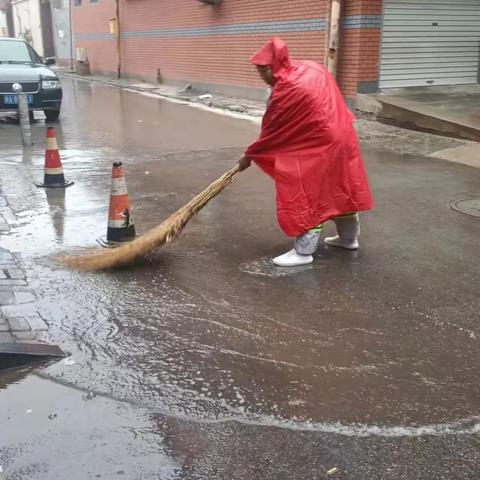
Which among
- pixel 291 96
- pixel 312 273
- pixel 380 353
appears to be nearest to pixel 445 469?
pixel 380 353

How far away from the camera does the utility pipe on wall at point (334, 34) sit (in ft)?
40.9

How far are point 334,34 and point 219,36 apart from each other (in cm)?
609

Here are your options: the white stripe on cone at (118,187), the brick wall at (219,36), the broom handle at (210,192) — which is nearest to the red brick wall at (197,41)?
the brick wall at (219,36)

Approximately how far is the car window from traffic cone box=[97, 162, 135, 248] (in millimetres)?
9131

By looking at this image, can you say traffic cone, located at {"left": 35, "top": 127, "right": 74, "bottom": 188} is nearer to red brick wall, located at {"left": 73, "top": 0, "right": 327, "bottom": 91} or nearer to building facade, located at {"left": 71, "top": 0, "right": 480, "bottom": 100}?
building facade, located at {"left": 71, "top": 0, "right": 480, "bottom": 100}

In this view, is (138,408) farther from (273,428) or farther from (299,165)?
(299,165)

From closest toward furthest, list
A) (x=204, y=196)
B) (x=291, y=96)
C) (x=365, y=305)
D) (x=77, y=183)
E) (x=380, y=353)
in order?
(x=380, y=353) < (x=365, y=305) < (x=291, y=96) < (x=204, y=196) < (x=77, y=183)

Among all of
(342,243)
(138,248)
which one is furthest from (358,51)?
(138,248)

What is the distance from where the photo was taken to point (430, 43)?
528 inches

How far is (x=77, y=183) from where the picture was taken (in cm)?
783

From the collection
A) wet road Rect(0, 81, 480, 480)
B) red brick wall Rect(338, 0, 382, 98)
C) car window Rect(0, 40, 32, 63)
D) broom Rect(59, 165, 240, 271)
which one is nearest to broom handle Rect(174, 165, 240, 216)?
broom Rect(59, 165, 240, 271)

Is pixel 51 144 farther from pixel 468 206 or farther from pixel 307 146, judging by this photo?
pixel 468 206

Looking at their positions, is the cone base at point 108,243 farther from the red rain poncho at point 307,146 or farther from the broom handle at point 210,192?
the red rain poncho at point 307,146

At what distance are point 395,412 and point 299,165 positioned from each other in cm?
216
